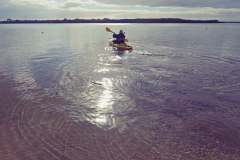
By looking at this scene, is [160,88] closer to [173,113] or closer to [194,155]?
[173,113]

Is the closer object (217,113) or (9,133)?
(9,133)

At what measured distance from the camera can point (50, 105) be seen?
14219 millimetres

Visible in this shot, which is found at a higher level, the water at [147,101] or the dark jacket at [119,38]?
the dark jacket at [119,38]

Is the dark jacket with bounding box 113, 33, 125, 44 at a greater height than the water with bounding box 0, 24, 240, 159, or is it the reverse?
the dark jacket with bounding box 113, 33, 125, 44

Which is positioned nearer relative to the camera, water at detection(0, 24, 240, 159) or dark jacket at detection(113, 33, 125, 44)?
water at detection(0, 24, 240, 159)

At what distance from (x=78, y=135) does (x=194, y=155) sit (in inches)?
184

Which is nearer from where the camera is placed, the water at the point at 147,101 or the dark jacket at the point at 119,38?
the water at the point at 147,101

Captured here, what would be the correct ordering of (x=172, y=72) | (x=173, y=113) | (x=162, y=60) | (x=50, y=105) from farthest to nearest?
1. (x=162, y=60)
2. (x=172, y=72)
3. (x=50, y=105)
4. (x=173, y=113)

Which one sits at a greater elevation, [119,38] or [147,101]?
[119,38]

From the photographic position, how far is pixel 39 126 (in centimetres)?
1148

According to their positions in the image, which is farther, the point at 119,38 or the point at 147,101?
the point at 119,38

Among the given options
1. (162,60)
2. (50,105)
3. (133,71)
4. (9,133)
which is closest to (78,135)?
(9,133)

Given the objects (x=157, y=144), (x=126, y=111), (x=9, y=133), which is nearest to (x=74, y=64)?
(x=126, y=111)

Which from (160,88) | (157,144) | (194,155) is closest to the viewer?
(194,155)
